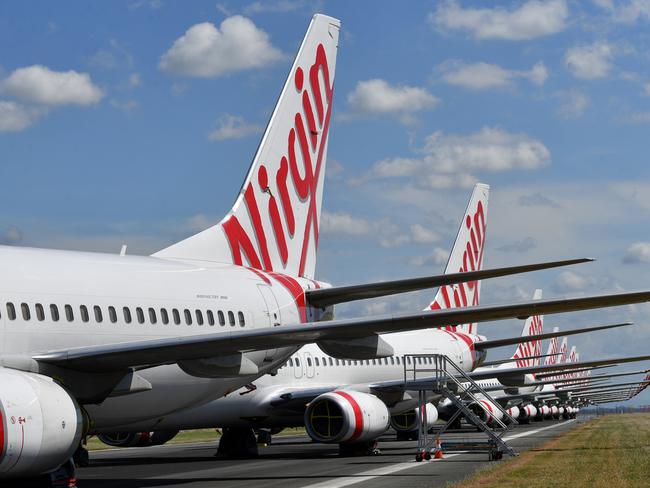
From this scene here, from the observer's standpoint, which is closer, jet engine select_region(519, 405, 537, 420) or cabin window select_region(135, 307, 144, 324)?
cabin window select_region(135, 307, 144, 324)

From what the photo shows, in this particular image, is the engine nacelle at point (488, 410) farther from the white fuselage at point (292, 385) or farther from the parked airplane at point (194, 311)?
the parked airplane at point (194, 311)

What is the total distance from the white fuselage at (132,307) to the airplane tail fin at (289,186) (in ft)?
2.90

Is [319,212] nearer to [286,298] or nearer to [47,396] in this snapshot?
[286,298]

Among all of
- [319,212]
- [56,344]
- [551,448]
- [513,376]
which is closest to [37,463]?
[56,344]

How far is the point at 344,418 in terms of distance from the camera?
24094 millimetres

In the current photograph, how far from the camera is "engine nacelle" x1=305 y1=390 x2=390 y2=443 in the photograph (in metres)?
24.1

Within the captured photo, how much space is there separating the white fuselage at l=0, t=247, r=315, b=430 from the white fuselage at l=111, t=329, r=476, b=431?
7.82ft

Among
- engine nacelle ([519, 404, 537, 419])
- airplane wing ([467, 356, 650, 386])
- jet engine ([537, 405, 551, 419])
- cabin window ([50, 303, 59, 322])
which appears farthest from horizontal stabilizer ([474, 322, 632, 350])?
jet engine ([537, 405, 551, 419])

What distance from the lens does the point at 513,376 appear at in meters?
32.0

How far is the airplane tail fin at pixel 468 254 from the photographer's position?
138ft

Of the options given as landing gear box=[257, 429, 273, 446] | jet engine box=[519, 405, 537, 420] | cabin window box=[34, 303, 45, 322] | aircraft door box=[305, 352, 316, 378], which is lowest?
jet engine box=[519, 405, 537, 420]

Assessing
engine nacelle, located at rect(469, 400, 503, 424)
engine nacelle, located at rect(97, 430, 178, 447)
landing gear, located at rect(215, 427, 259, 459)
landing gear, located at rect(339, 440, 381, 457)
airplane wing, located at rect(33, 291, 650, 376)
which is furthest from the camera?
landing gear, located at rect(215, 427, 259, 459)

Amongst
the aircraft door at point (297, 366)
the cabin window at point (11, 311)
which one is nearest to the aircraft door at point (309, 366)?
the aircraft door at point (297, 366)

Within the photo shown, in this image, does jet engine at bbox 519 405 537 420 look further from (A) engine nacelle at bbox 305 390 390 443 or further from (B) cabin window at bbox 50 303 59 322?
(B) cabin window at bbox 50 303 59 322
